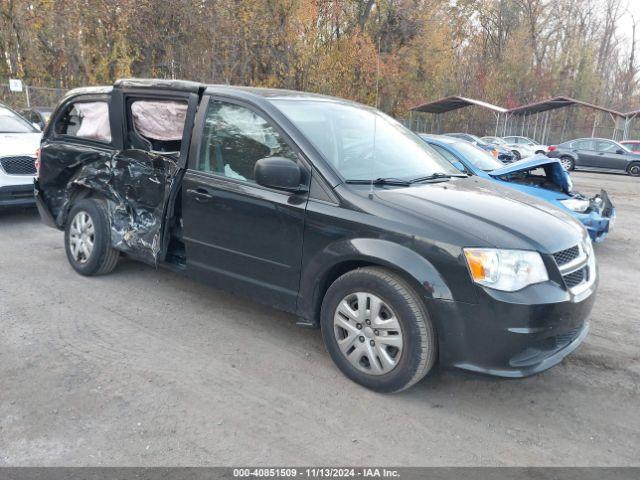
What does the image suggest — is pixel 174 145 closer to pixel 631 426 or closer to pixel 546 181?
pixel 631 426

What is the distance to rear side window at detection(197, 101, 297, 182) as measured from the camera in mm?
3658

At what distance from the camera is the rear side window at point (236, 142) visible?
3.66 meters

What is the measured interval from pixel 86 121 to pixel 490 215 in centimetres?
410

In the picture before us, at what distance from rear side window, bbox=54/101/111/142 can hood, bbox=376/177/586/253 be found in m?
3.08

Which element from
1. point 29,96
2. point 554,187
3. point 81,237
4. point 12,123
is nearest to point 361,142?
point 81,237

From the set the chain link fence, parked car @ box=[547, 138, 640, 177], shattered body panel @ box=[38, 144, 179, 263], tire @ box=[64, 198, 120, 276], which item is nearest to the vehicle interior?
shattered body panel @ box=[38, 144, 179, 263]

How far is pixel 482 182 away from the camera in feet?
13.4

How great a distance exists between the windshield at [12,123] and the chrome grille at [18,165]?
1.20 metres

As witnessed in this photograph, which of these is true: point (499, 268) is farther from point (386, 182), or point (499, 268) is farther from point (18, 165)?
point (18, 165)

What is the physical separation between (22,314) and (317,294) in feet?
8.32

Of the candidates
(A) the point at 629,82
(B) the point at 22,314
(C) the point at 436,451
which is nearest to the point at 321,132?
(C) the point at 436,451

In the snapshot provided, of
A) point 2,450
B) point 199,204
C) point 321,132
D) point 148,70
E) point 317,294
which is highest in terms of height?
point 148,70

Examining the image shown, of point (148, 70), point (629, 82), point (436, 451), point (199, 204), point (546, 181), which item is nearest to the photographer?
point (436, 451)

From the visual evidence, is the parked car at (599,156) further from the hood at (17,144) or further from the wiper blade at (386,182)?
the wiper blade at (386,182)
